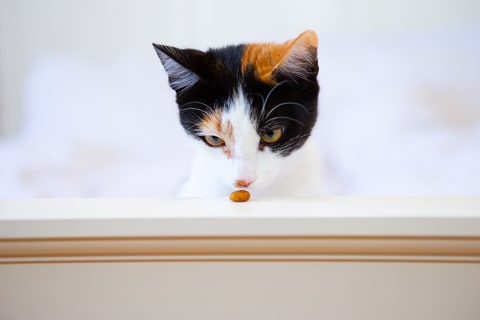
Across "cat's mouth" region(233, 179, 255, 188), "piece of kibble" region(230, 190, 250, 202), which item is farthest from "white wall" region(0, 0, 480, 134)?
"piece of kibble" region(230, 190, 250, 202)

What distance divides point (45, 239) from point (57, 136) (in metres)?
1.04

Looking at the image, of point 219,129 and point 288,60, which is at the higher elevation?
point 288,60

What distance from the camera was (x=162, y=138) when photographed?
5.03ft

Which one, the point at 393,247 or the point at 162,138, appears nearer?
the point at 393,247

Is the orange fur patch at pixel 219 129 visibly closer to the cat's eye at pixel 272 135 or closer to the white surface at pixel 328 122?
the cat's eye at pixel 272 135

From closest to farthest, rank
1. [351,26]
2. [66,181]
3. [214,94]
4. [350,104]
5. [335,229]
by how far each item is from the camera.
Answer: [335,229] → [214,94] → [66,181] → [350,104] → [351,26]

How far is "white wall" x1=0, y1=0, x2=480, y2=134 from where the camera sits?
156 cm

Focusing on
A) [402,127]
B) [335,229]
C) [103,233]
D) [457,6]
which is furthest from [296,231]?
[457,6]

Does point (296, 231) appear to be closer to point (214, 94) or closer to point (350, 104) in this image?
point (214, 94)

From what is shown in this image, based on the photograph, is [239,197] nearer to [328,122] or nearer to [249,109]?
[249,109]

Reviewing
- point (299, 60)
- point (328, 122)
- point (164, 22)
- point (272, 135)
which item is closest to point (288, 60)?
point (299, 60)

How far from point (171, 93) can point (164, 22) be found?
0.29 m

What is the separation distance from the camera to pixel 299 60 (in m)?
0.82

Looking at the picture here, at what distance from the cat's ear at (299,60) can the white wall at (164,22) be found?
A: 2.57 ft
